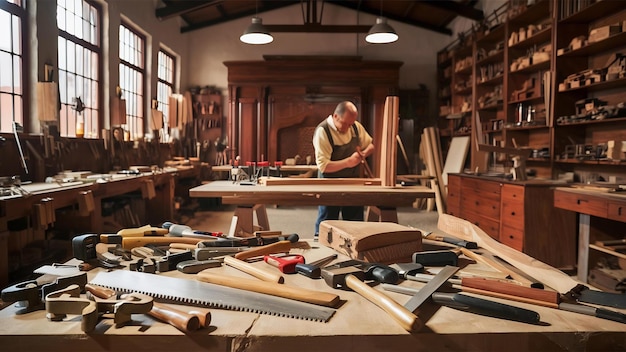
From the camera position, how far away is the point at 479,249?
1.73 m

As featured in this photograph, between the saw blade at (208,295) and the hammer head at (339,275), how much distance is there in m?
0.17

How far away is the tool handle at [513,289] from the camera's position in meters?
1.12

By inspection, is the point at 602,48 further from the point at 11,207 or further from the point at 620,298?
the point at 11,207

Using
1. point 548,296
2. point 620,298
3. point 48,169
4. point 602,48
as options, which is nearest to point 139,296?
point 548,296

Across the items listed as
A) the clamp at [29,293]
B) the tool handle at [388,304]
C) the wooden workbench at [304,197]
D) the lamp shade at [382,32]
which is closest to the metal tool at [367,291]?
the tool handle at [388,304]

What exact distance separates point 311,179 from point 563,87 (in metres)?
3.19

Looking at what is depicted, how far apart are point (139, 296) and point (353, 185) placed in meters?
2.98

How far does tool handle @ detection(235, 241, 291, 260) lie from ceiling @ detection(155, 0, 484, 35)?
7.63 m

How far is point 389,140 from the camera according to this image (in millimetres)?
3590

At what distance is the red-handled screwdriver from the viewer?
1371 millimetres

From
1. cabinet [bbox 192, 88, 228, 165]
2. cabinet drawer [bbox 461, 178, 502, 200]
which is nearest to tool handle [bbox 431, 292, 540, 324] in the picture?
cabinet drawer [bbox 461, 178, 502, 200]

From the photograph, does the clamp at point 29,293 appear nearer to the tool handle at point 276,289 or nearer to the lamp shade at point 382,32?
the tool handle at point 276,289

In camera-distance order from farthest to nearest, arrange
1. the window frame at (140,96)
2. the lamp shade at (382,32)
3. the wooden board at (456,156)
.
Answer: the wooden board at (456,156)
the window frame at (140,96)
the lamp shade at (382,32)

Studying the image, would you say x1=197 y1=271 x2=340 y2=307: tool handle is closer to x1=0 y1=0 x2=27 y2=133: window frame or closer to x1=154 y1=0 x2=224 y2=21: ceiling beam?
x1=0 y1=0 x2=27 y2=133: window frame
